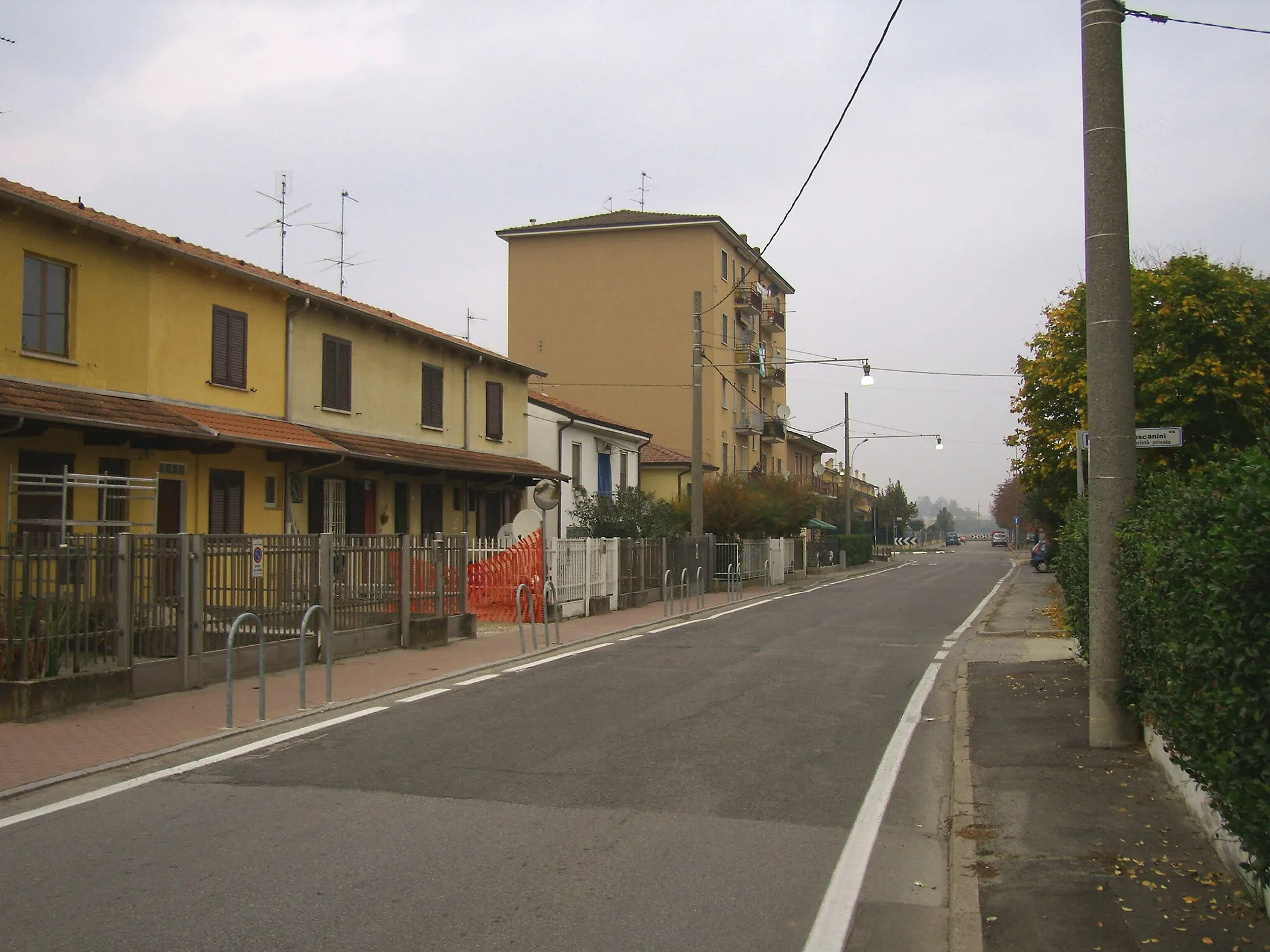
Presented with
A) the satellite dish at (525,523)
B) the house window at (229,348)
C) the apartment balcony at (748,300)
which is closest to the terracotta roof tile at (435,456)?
the house window at (229,348)

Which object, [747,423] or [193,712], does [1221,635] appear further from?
[747,423]

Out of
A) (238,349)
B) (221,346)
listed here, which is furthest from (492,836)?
(238,349)

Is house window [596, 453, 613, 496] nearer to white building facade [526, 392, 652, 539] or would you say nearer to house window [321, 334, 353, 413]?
white building facade [526, 392, 652, 539]

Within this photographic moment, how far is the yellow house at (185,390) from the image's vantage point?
52.6 ft

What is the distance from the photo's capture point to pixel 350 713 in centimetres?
1083

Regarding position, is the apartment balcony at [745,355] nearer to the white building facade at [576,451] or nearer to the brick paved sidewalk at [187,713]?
the white building facade at [576,451]

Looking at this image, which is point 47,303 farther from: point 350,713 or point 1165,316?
point 1165,316

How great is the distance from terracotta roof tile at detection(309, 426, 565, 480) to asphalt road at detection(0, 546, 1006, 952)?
11436 millimetres

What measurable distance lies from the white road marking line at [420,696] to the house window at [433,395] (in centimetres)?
1518

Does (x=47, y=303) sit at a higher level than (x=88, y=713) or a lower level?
higher

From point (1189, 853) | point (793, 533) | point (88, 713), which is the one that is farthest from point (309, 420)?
point (793, 533)

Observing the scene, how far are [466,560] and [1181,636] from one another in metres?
13.8

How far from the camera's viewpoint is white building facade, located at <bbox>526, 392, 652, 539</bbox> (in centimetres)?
3338

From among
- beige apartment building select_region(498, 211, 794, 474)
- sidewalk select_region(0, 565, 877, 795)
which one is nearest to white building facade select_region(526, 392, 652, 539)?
beige apartment building select_region(498, 211, 794, 474)
